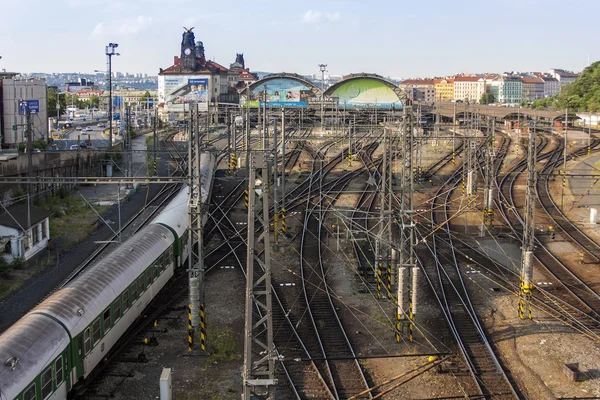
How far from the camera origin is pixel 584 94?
76.2m

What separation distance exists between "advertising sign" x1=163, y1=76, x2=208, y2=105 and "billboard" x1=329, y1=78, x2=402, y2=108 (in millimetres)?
15012

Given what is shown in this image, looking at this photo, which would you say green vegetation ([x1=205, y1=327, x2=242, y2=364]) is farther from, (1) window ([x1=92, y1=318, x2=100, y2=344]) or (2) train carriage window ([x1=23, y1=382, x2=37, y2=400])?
(2) train carriage window ([x1=23, y1=382, x2=37, y2=400])

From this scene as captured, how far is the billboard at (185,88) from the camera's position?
73.0 meters

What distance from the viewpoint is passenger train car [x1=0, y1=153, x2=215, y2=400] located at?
29.9 feet

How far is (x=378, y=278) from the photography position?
16594mm

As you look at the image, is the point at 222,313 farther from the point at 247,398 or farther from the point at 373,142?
the point at 373,142

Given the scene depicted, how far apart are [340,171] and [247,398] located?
28.5 meters

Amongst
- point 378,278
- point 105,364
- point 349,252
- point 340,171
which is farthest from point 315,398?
point 340,171

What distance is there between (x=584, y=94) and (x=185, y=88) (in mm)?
42837

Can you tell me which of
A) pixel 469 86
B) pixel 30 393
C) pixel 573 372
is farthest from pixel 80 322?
pixel 469 86

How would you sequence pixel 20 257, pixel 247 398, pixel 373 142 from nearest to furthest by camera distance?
pixel 247 398
pixel 20 257
pixel 373 142

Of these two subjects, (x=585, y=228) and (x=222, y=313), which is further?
(x=585, y=228)

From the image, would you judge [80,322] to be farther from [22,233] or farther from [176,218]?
[22,233]

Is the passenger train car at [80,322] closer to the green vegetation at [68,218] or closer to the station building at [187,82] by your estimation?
the green vegetation at [68,218]
